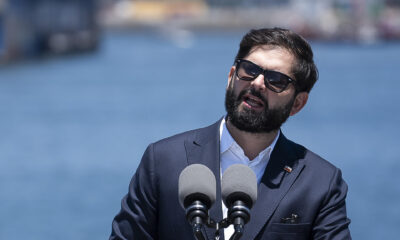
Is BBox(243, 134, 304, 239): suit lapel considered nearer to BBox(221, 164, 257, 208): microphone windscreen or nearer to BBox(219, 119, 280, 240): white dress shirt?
BBox(219, 119, 280, 240): white dress shirt

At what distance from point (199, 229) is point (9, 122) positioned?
49498 millimetres

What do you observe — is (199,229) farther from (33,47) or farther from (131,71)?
(131,71)

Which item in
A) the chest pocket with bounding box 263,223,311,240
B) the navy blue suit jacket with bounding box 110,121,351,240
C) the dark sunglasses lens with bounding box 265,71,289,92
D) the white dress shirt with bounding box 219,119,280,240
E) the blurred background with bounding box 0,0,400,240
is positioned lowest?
the blurred background with bounding box 0,0,400,240

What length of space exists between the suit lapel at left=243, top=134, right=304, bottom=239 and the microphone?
1.48ft

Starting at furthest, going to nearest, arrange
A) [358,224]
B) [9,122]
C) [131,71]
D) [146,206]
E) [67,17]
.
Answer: [67,17] → [131,71] → [9,122] → [358,224] → [146,206]

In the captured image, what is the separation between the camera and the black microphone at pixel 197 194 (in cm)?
318

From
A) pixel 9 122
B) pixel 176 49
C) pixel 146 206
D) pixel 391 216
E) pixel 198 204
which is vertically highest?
pixel 198 204

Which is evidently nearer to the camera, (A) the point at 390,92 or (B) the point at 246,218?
(B) the point at 246,218

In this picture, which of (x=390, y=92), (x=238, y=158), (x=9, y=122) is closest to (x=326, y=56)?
(x=390, y=92)

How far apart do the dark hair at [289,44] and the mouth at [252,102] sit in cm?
19

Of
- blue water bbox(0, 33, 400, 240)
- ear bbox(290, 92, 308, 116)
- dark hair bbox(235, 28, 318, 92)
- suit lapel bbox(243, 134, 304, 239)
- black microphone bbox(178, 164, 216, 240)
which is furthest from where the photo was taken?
blue water bbox(0, 33, 400, 240)

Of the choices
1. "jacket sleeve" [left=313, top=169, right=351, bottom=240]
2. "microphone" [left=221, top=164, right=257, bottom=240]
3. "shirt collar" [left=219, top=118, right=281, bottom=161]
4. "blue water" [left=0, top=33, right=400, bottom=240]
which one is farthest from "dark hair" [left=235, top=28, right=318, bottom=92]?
"blue water" [left=0, top=33, right=400, bottom=240]

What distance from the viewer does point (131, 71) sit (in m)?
90.9

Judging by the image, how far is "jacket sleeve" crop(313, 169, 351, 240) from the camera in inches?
148
